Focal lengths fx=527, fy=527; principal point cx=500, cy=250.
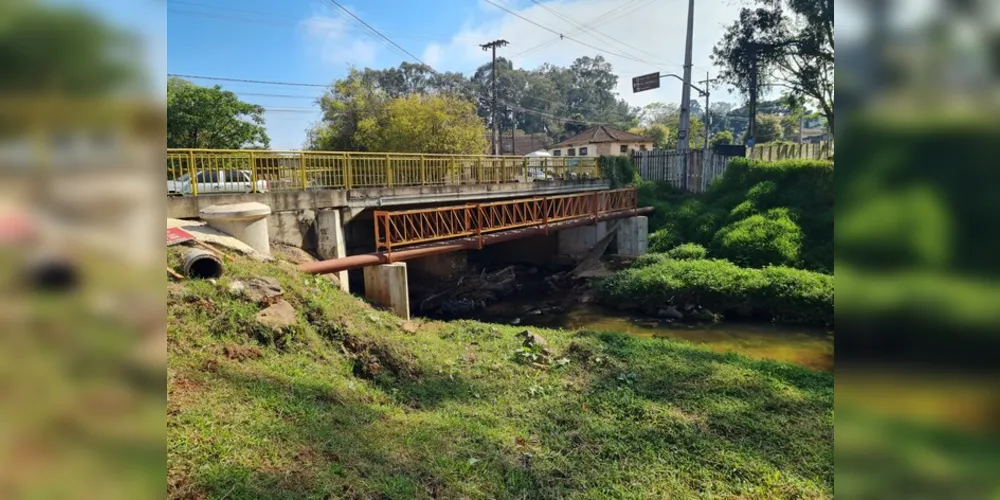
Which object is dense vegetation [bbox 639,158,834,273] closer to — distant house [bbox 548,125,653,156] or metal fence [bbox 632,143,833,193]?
metal fence [bbox 632,143,833,193]

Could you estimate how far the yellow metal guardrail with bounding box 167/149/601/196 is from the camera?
381 inches

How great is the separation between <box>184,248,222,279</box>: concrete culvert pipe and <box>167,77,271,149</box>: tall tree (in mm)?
13485

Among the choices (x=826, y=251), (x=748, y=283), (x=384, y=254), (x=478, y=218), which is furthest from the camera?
(x=826, y=251)

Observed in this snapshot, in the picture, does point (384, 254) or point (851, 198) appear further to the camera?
point (384, 254)

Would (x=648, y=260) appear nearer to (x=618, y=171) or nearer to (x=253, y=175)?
(x=618, y=171)

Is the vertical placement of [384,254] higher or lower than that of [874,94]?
lower

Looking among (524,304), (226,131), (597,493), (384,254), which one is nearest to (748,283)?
(524,304)

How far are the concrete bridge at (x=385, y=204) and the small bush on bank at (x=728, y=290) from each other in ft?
8.88

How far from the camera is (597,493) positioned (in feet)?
14.3

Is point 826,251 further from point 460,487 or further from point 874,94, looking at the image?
point 874,94

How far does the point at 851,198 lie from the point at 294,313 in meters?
6.94

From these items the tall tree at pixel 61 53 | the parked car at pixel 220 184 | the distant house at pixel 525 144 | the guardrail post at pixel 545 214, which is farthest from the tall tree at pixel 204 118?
the distant house at pixel 525 144

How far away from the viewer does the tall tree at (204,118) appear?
19.0m

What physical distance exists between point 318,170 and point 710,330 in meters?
9.70
